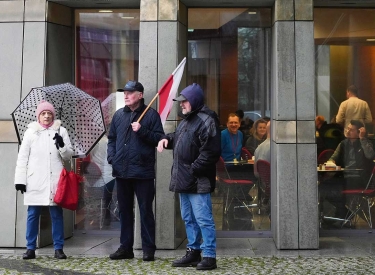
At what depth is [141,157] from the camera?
31.7 feet

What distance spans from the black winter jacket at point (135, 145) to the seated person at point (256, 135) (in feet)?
7.17

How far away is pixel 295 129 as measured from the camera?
1063cm

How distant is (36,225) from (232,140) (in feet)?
10.7

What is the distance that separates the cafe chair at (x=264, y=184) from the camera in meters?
11.4

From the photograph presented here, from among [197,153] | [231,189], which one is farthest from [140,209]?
[231,189]

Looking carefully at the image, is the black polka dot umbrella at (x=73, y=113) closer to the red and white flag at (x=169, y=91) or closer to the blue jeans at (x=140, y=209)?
the blue jeans at (x=140, y=209)

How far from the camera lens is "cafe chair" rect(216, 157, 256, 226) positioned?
38.2 ft

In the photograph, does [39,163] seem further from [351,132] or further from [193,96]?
[351,132]

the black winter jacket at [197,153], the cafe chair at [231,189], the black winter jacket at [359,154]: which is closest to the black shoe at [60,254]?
the black winter jacket at [197,153]

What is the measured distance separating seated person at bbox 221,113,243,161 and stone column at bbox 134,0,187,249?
1.22m

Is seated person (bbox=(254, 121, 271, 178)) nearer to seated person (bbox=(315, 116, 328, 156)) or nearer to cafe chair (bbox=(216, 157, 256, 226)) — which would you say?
cafe chair (bbox=(216, 157, 256, 226))

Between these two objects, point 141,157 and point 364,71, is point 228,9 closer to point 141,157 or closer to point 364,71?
point 364,71

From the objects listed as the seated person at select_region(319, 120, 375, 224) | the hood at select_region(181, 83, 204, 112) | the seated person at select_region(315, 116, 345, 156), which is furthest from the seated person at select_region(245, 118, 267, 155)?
the hood at select_region(181, 83, 204, 112)

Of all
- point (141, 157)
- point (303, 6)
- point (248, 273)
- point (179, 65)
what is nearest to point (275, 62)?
point (303, 6)
